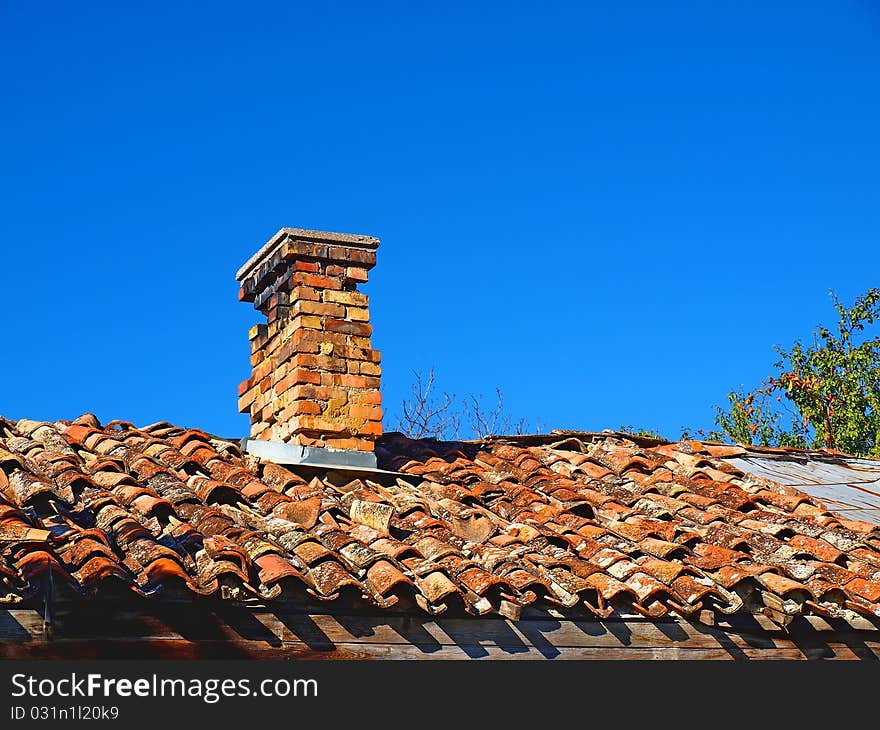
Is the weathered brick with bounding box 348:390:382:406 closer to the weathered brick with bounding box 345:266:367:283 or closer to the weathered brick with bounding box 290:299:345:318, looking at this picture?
the weathered brick with bounding box 290:299:345:318

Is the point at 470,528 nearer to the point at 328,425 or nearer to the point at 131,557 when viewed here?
the point at 328,425

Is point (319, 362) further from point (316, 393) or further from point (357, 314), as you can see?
point (357, 314)

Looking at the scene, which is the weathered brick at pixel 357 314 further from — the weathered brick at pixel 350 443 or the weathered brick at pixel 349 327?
the weathered brick at pixel 350 443

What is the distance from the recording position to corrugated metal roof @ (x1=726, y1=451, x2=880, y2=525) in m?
9.03

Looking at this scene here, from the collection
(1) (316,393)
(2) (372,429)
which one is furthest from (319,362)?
(2) (372,429)

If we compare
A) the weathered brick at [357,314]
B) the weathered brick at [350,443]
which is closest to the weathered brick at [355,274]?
the weathered brick at [357,314]

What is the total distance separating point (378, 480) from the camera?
25.9ft

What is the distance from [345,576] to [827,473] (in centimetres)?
544

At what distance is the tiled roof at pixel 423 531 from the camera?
5621 mm

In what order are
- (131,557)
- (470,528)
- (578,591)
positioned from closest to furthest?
(131,557), (578,591), (470,528)

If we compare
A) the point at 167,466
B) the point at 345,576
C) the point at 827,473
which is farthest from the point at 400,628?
the point at 827,473

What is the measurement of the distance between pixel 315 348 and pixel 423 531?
6.59ft

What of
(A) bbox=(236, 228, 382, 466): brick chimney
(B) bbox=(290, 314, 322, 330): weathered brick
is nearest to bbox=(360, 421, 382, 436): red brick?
(A) bbox=(236, 228, 382, 466): brick chimney

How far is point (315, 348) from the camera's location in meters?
8.42
